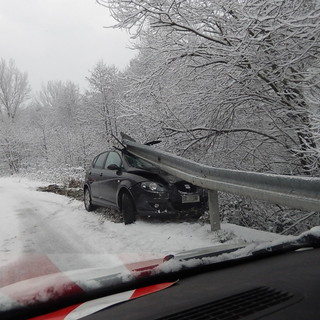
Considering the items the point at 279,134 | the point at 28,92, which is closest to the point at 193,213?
the point at 279,134

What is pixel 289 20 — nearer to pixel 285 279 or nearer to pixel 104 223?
pixel 285 279

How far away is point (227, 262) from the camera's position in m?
2.82

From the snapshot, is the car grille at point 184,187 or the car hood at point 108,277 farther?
the car grille at point 184,187

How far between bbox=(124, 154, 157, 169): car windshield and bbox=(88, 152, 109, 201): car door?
874 mm

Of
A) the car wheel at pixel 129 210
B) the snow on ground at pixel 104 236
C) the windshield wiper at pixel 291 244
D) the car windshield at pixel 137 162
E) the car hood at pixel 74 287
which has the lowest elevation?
the snow on ground at pixel 104 236

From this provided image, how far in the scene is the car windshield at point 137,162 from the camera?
7406mm

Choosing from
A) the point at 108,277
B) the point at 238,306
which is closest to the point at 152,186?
the point at 108,277

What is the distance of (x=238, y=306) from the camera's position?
1.94 meters

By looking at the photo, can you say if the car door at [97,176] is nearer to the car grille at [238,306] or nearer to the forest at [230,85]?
the forest at [230,85]

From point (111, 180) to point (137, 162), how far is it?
25.7 inches

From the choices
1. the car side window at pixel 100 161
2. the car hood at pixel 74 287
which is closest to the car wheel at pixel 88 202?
the car side window at pixel 100 161

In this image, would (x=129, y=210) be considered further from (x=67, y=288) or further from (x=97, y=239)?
(x=67, y=288)

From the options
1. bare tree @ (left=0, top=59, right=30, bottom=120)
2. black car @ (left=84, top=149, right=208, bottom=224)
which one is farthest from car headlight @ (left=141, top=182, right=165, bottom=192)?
bare tree @ (left=0, top=59, right=30, bottom=120)

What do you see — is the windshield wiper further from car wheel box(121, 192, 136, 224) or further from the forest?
car wheel box(121, 192, 136, 224)
